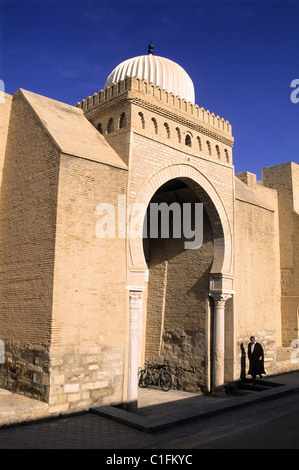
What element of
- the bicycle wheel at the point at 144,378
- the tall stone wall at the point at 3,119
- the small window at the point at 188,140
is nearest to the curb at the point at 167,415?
the bicycle wheel at the point at 144,378

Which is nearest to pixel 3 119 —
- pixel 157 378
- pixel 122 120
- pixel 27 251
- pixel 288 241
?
pixel 122 120

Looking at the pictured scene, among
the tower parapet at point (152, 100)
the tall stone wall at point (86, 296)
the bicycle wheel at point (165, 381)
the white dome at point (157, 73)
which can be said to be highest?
the white dome at point (157, 73)

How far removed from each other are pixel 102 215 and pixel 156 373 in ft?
18.8

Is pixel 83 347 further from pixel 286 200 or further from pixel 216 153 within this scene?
pixel 286 200

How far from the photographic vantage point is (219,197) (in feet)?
39.3

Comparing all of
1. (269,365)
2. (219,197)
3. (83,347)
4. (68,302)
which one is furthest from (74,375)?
(269,365)

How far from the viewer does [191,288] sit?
12.2m

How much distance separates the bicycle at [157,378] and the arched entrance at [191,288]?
41 cm

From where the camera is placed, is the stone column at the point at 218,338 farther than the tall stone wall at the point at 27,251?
Yes

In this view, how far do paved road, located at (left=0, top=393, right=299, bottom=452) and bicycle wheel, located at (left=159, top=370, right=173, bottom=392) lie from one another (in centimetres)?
384

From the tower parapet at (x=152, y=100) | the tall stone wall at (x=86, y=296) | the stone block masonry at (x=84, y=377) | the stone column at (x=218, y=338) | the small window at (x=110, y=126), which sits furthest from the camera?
the stone column at (x=218, y=338)

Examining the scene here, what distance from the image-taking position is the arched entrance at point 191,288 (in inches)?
449

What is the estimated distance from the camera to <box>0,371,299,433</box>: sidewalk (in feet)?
23.5

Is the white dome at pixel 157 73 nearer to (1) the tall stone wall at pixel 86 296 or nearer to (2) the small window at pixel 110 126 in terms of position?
(2) the small window at pixel 110 126
